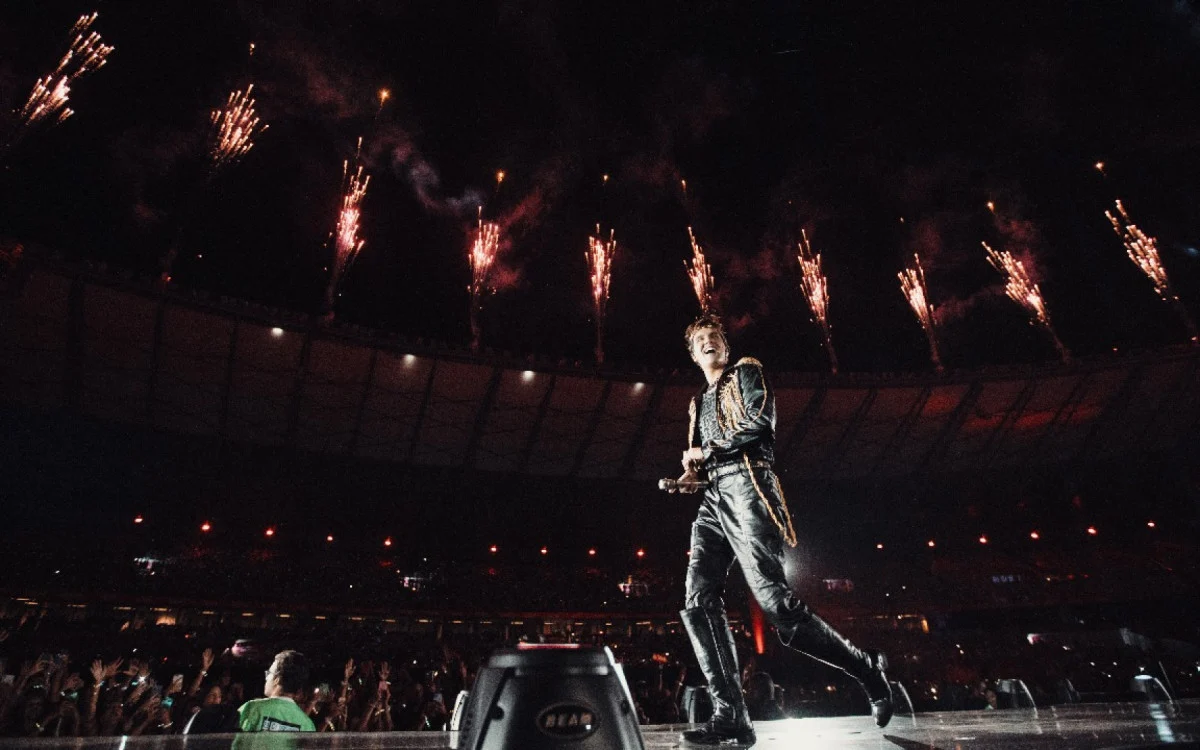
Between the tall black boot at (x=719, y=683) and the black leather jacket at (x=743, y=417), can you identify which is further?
the black leather jacket at (x=743, y=417)

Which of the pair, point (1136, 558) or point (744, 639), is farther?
point (1136, 558)

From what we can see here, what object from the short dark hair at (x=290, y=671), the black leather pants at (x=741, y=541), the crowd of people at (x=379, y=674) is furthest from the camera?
the crowd of people at (x=379, y=674)

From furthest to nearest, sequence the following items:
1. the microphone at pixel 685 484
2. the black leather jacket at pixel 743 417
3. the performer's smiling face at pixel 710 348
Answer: the performer's smiling face at pixel 710 348, the microphone at pixel 685 484, the black leather jacket at pixel 743 417

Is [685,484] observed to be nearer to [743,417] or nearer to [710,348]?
[743,417]

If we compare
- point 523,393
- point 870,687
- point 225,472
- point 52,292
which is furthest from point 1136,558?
point 52,292

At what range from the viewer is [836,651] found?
2.80 m

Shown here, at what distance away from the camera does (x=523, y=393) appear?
20.9 m

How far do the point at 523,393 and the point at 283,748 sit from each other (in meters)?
18.2

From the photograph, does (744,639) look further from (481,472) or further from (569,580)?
(481,472)

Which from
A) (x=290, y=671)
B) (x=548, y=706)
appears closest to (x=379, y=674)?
(x=290, y=671)

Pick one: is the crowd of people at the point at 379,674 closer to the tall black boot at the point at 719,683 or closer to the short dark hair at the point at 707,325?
the tall black boot at the point at 719,683

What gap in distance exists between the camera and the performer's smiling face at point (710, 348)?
3.63 meters

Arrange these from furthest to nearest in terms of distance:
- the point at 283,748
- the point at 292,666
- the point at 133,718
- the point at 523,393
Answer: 1. the point at 523,393
2. the point at 133,718
3. the point at 292,666
4. the point at 283,748

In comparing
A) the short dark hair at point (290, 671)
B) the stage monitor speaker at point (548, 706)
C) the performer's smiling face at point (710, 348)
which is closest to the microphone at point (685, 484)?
the performer's smiling face at point (710, 348)
